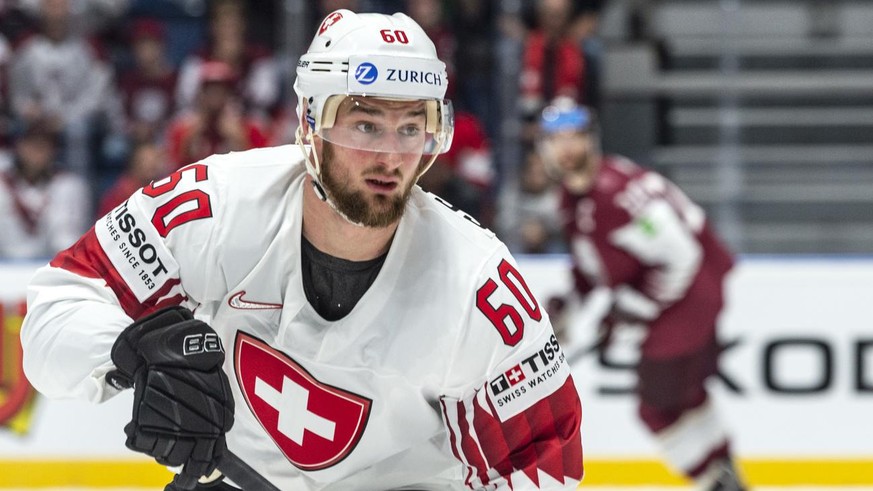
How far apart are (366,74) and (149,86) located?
4274 millimetres

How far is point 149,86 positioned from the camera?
20.2ft

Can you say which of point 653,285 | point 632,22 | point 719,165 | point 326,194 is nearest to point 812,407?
point 653,285

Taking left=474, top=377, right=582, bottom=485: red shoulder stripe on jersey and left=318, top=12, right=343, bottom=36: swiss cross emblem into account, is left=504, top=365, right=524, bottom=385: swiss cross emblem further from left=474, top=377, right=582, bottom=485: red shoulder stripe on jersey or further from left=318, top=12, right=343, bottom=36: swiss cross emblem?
left=318, top=12, right=343, bottom=36: swiss cross emblem

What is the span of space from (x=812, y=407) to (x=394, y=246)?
120 inches

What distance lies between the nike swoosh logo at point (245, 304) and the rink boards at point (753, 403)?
107 inches

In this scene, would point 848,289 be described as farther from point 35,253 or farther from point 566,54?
point 35,253

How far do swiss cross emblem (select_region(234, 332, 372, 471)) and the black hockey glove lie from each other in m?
0.30

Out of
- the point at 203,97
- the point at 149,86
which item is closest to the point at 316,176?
the point at 203,97

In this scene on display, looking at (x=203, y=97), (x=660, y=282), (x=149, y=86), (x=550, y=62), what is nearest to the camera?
(x=660, y=282)

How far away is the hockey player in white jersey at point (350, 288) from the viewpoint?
2100 millimetres

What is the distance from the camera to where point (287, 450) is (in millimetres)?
2293

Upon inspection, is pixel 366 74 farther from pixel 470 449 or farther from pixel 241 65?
pixel 241 65

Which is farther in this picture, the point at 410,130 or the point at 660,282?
the point at 660,282

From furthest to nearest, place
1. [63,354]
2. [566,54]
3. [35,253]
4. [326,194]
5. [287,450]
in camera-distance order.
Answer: [566,54] < [35,253] < [287,450] < [326,194] < [63,354]
